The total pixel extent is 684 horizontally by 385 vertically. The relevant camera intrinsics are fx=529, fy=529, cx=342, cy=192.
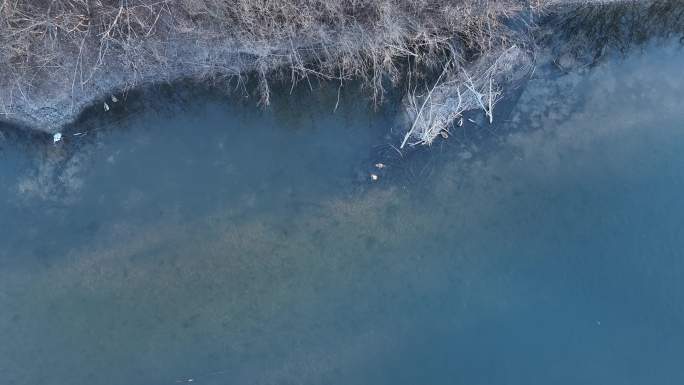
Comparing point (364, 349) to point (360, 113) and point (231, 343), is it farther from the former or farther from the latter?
point (360, 113)

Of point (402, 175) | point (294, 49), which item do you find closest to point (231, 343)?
point (402, 175)

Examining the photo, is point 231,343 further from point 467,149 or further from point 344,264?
point 467,149

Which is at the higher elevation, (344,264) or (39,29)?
(39,29)

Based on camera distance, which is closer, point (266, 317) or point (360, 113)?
point (266, 317)

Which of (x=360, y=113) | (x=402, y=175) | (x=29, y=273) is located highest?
(x=360, y=113)

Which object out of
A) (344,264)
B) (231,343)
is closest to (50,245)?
(231,343)

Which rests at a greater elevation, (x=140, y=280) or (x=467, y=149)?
(x=467, y=149)
